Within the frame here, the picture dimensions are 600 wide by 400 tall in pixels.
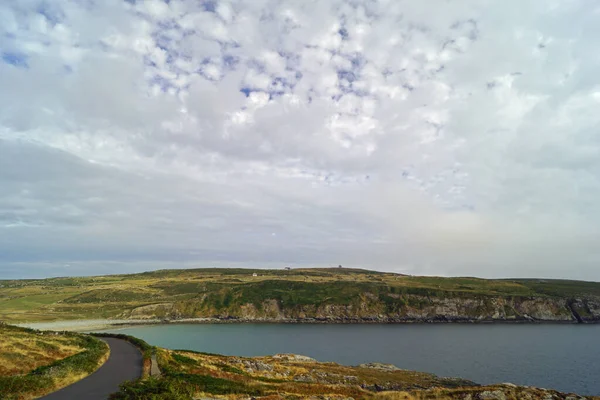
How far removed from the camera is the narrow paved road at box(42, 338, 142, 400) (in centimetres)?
2278

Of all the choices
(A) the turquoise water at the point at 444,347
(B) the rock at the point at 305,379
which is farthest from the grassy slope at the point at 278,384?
(A) the turquoise water at the point at 444,347

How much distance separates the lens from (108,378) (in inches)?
1085

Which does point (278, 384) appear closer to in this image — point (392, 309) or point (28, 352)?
point (28, 352)

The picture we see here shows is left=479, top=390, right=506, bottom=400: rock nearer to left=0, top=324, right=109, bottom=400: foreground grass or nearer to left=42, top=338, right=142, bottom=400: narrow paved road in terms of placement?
left=42, top=338, right=142, bottom=400: narrow paved road

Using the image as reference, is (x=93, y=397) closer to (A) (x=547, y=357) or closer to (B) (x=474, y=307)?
(A) (x=547, y=357)

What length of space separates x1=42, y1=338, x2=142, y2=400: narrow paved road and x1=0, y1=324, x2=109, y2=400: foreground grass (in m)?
0.79

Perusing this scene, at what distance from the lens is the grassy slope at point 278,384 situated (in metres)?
21.2

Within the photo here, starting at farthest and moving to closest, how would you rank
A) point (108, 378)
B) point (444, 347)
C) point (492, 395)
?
point (444, 347), point (492, 395), point (108, 378)

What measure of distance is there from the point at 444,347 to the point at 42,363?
9345cm

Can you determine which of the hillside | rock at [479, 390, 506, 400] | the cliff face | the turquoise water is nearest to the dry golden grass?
rock at [479, 390, 506, 400]

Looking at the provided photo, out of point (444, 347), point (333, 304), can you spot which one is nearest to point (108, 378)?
point (444, 347)

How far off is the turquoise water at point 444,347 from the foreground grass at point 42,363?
2079 inches

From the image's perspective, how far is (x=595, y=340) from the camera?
10969 cm

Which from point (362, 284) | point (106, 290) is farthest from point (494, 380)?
point (106, 290)
